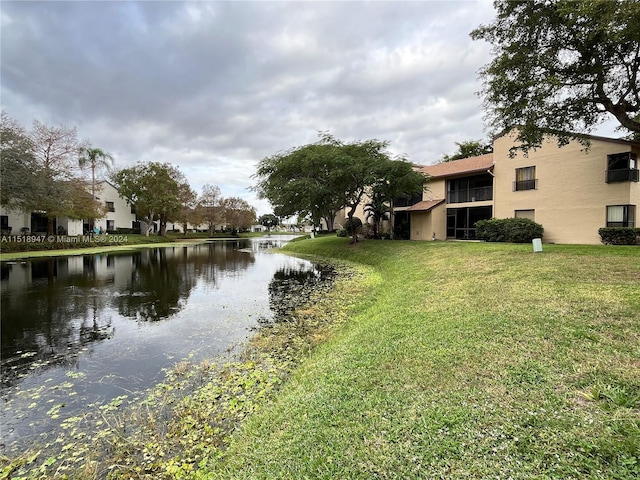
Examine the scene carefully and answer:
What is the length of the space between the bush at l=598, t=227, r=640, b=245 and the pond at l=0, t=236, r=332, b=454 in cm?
1462

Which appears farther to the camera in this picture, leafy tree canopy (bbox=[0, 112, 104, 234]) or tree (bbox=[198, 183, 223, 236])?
tree (bbox=[198, 183, 223, 236])

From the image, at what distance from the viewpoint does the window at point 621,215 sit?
15984 millimetres

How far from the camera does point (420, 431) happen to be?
9.87 ft

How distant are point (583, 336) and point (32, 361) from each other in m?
9.49

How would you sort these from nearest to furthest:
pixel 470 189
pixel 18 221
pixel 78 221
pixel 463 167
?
pixel 470 189, pixel 463 167, pixel 18 221, pixel 78 221

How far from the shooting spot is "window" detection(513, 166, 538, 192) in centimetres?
1941

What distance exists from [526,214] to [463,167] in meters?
6.46

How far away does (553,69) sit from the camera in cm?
1095

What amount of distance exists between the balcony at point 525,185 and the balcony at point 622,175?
3371mm

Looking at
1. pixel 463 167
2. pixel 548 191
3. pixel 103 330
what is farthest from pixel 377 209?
pixel 103 330

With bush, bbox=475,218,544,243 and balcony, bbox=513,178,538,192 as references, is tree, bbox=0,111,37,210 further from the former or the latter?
balcony, bbox=513,178,538,192

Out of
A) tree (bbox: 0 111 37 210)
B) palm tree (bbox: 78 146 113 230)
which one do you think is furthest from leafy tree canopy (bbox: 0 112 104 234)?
palm tree (bbox: 78 146 113 230)

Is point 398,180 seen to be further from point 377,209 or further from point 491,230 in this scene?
point 491,230

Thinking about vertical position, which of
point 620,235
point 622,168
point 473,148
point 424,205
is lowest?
point 620,235
